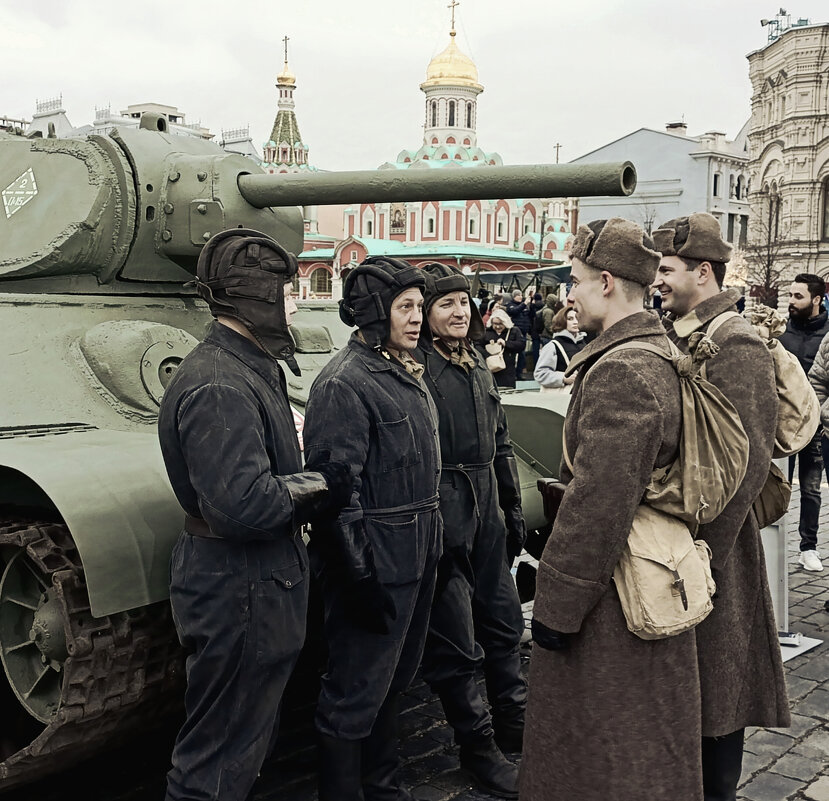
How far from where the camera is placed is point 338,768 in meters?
4.05

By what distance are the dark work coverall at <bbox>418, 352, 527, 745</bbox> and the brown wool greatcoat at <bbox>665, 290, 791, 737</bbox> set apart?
1275mm

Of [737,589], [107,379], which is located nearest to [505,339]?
[107,379]

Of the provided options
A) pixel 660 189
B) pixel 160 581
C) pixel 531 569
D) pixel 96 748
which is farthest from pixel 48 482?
pixel 660 189

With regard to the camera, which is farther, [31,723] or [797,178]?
[797,178]

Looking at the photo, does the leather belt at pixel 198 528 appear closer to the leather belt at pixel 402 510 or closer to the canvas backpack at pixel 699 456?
the leather belt at pixel 402 510

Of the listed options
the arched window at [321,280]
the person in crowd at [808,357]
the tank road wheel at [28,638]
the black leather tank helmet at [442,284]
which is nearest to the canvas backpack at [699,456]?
the black leather tank helmet at [442,284]

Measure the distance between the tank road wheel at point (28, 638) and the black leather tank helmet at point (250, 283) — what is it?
1273 millimetres

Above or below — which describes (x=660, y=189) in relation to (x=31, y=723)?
above

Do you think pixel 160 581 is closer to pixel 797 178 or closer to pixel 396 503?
pixel 396 503

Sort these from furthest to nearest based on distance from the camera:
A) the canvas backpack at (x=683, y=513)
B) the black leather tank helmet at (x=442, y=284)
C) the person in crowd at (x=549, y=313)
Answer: the person in crowd at (x=549, y=313) → the black leather tank helmet at (x=442, y=284) → the canvas backpack at (x=683, y=513)

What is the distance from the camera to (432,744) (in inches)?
202

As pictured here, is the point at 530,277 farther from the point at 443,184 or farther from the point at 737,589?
the point at 737,589

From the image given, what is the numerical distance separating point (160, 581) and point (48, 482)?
53 centimetres

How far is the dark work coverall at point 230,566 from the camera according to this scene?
332 centimetres
